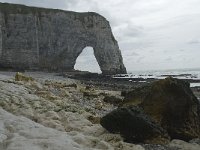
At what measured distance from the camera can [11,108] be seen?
10.8 m

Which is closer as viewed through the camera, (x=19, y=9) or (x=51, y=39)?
(x=19, y=9)

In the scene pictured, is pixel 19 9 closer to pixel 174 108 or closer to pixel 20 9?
pixel 20 9

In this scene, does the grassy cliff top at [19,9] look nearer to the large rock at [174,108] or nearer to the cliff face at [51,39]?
the cliff face at [51,39]

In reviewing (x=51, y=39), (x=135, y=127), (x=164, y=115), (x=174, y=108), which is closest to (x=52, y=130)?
(x=135, y=127)

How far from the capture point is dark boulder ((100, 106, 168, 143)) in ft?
30.1

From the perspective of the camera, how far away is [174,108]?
34.4 feet

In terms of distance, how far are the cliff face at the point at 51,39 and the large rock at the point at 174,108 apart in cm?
6379

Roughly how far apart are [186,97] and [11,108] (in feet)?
17.0

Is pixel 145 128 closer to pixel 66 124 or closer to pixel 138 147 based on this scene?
pixel 138 147

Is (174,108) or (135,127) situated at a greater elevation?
(174,108)

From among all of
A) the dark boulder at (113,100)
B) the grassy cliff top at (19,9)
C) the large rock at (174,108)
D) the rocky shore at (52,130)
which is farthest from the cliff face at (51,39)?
the large rock at (174,108)

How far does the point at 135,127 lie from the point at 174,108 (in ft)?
5.89

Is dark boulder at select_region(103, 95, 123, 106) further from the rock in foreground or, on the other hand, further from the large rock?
the large rock

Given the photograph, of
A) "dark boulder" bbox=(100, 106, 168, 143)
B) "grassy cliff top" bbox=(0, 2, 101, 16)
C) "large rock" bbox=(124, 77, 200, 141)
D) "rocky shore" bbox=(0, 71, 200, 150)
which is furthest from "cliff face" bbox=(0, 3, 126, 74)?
"dark boulder" bbox=(100, 106, 168, 143)
